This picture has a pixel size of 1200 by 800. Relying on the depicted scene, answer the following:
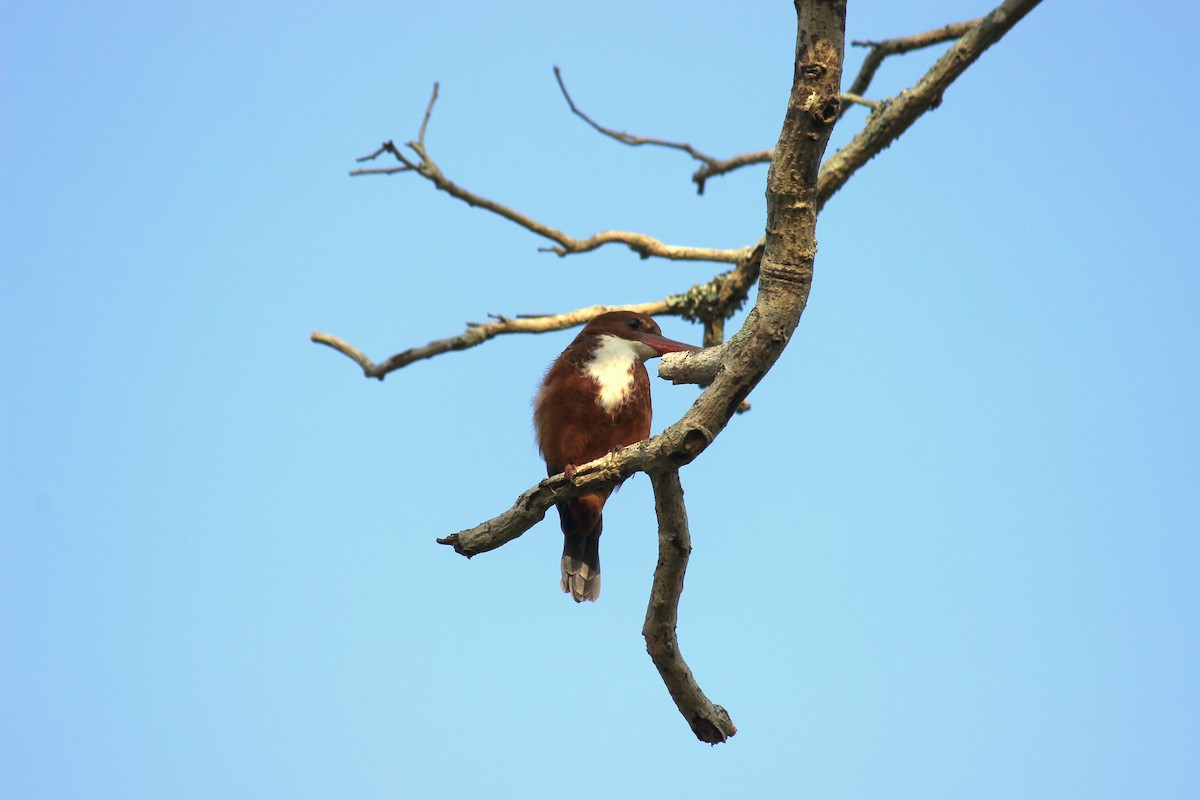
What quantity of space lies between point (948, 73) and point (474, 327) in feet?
8.68

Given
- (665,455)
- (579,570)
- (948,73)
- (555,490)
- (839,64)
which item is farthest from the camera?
(579,570)

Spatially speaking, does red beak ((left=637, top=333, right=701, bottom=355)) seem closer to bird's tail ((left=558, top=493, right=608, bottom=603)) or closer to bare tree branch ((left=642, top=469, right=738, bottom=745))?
bird's tail ((left=558, top=493, right=608, bottom=603))

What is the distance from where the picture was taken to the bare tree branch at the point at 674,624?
10.3 ft

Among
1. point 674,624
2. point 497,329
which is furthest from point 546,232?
point 674,624

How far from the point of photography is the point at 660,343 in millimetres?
4797

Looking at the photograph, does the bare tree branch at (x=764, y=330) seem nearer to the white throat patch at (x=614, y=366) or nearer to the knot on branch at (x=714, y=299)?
the knot on branch at (x=714, y=299)

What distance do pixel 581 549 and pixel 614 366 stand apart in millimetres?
843

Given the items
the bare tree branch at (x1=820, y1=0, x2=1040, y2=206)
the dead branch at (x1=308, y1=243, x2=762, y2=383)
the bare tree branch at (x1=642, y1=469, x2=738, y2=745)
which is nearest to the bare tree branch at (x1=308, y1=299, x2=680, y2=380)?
the dead branch at (x1=308, y1=243, x2=762, y2=383)

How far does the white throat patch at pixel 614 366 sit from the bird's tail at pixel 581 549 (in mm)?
465

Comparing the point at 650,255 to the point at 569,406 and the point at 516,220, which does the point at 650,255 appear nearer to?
the point at 516,220

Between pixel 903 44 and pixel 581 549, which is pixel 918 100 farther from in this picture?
pixel 581 549

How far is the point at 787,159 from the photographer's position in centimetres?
245

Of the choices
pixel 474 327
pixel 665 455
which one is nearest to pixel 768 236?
pixel 665 455

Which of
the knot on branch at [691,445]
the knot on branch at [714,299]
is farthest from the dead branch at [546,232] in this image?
the knot on branch at [691,445]
